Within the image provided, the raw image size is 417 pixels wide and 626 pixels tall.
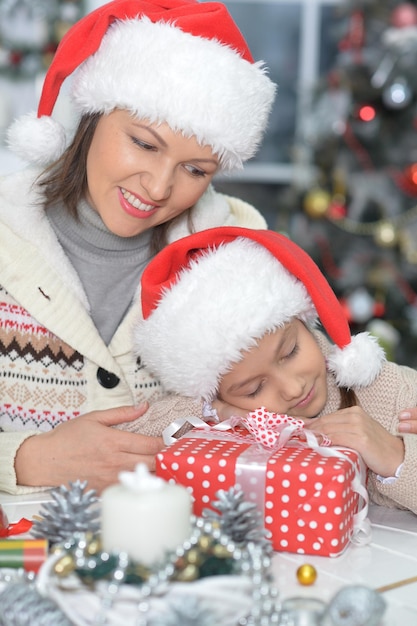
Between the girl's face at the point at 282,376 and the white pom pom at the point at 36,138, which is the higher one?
the white pom pom at the point at 36,138

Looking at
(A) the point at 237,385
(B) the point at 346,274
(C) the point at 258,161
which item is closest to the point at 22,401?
(A) the point at 237,385

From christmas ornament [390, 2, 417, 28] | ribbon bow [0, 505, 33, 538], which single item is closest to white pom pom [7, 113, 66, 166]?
ribbon bow [0, 505, 33, 538]

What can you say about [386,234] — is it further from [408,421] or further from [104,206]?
[408,421]

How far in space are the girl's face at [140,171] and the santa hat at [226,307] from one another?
171mm

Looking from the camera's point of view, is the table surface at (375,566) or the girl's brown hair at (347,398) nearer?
the table surface at (375,566)

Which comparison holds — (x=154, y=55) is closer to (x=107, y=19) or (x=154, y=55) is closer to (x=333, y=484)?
(x=107, y=19)

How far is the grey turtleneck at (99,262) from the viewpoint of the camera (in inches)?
65.7

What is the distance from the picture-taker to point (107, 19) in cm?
150

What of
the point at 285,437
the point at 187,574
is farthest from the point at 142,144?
the point at 187,574

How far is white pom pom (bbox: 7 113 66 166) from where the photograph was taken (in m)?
1.60

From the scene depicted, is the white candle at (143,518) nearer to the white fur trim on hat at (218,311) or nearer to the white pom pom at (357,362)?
the white fur trim on hat at (218,311)

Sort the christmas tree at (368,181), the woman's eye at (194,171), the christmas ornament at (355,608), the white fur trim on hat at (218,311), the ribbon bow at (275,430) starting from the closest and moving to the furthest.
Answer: the christmas ornament at (355,608), the ribbon bow at (275,430), the white fur trim on hat at (218,311), the woman's eye at (194,171), the christmas tree at (368,181)

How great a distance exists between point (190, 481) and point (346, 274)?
101 inches

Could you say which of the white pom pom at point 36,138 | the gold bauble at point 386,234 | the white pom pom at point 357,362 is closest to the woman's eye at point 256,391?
the white pom pom at point 357,362
